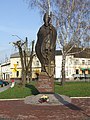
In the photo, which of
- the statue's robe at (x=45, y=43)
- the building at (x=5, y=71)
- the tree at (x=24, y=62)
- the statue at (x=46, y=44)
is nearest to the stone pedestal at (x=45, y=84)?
the statue at (x=46, y=44)

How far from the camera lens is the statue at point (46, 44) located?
20058mm

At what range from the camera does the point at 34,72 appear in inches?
3634

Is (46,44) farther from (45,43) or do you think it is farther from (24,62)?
(24,62)

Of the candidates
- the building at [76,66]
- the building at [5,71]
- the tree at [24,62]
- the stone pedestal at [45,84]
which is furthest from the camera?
the building at [5,71]

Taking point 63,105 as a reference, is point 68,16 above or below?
above

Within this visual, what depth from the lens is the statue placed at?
65.8 feet

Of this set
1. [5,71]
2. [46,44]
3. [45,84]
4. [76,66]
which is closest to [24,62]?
[46,44]

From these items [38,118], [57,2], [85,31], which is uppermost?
[57,2]

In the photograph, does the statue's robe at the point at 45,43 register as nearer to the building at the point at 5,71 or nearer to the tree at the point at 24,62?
the tree at the point at 24,62

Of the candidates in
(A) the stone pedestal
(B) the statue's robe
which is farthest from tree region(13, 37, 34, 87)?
(A) the stone pedestal

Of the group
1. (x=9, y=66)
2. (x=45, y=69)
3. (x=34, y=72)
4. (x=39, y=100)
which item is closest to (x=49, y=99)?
(x=39, y=100)

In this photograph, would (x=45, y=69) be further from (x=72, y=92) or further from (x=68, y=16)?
(x=68, y=16)

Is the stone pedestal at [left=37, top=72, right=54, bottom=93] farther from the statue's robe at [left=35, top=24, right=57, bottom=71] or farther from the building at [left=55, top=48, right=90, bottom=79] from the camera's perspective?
the building at [left=55, top=48, right=90, bottom=79]

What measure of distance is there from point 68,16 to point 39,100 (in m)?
16.1
